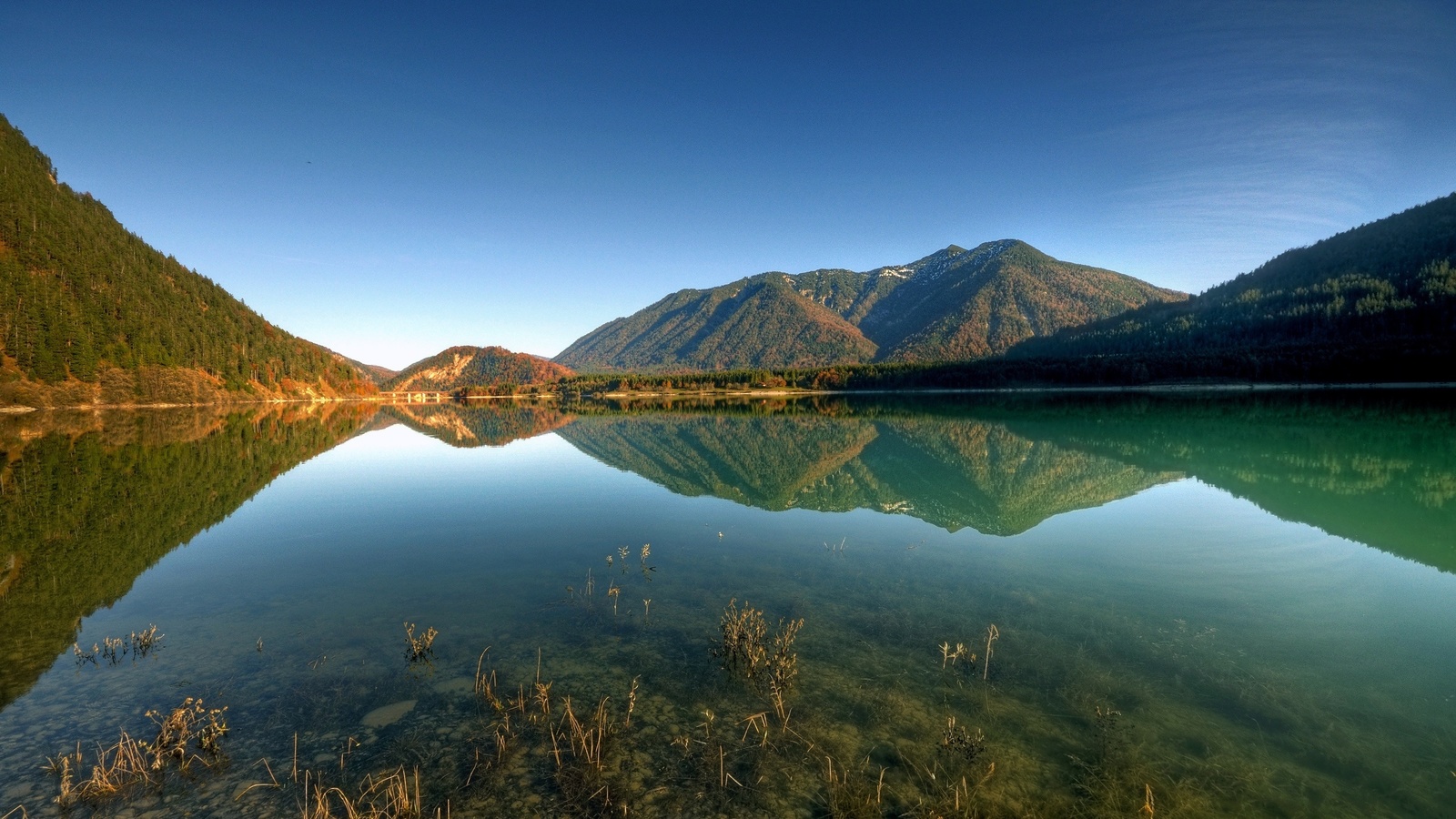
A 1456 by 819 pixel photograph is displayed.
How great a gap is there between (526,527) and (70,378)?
115225 millimetres

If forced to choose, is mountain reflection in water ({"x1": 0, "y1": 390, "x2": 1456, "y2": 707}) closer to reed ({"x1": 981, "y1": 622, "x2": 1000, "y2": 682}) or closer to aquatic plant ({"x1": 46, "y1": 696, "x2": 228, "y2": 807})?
aquatic plant ({"x1": 46, "y1": 696, "x2": 228, "y2": 807})

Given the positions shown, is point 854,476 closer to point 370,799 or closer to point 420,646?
point 420,646

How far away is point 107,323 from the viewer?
105 m

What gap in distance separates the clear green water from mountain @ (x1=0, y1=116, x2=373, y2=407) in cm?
9546

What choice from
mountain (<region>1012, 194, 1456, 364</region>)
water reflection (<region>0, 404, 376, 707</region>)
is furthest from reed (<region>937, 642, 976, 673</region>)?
mountain (<region>1012, 194, 1456, 364</region>)

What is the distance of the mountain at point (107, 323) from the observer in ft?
281

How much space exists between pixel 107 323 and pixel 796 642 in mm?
148428

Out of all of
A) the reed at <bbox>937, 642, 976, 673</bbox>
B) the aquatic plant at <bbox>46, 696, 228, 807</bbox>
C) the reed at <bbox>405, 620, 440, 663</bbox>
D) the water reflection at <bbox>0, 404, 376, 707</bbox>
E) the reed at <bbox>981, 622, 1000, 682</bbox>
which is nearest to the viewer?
the aquatic plant at <bbox>46, 696, 228, 807</bbox>

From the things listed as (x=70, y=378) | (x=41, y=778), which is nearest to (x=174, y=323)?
(x=70, y=378)

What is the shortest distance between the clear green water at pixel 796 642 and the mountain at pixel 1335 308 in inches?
5054

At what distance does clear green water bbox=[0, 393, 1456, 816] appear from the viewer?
5613 mm

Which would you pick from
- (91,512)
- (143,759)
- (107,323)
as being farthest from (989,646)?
(107,323)

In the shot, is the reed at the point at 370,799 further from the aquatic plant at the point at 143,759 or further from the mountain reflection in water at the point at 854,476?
the mountain reflection in water at the point at 854,476

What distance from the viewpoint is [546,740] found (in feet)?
20.8
